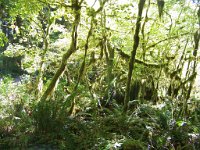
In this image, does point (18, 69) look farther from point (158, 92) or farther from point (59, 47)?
point (158, 92)

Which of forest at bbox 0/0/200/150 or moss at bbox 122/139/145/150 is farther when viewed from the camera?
forest at bbox 0/0/200/150

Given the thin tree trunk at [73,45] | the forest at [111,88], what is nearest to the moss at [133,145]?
the forest at [111,88]

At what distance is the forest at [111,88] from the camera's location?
15.7 feet

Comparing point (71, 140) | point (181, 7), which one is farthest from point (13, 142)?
point (181, 7)

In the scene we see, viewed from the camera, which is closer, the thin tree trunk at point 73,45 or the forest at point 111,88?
the forest at point 111,88

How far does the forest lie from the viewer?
4.77m

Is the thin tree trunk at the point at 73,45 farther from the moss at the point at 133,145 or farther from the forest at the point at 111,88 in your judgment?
the moss at the point at 133,145

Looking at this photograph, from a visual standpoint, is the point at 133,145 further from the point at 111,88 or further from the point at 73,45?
the point at 111,88

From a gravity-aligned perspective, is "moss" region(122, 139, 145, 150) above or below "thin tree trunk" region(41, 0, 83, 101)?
below

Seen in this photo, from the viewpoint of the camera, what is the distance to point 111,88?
24.5 feet

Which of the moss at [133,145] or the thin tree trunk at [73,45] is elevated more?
the thin tree trunk at [73,45]

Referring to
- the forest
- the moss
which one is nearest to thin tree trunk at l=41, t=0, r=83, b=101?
the forest

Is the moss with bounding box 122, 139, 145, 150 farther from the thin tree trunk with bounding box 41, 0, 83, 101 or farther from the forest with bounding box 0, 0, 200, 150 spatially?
the thin tree trunk with bounding box 41, 0, 83, 101

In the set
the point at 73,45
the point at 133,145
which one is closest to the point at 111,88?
the point at 73,45
